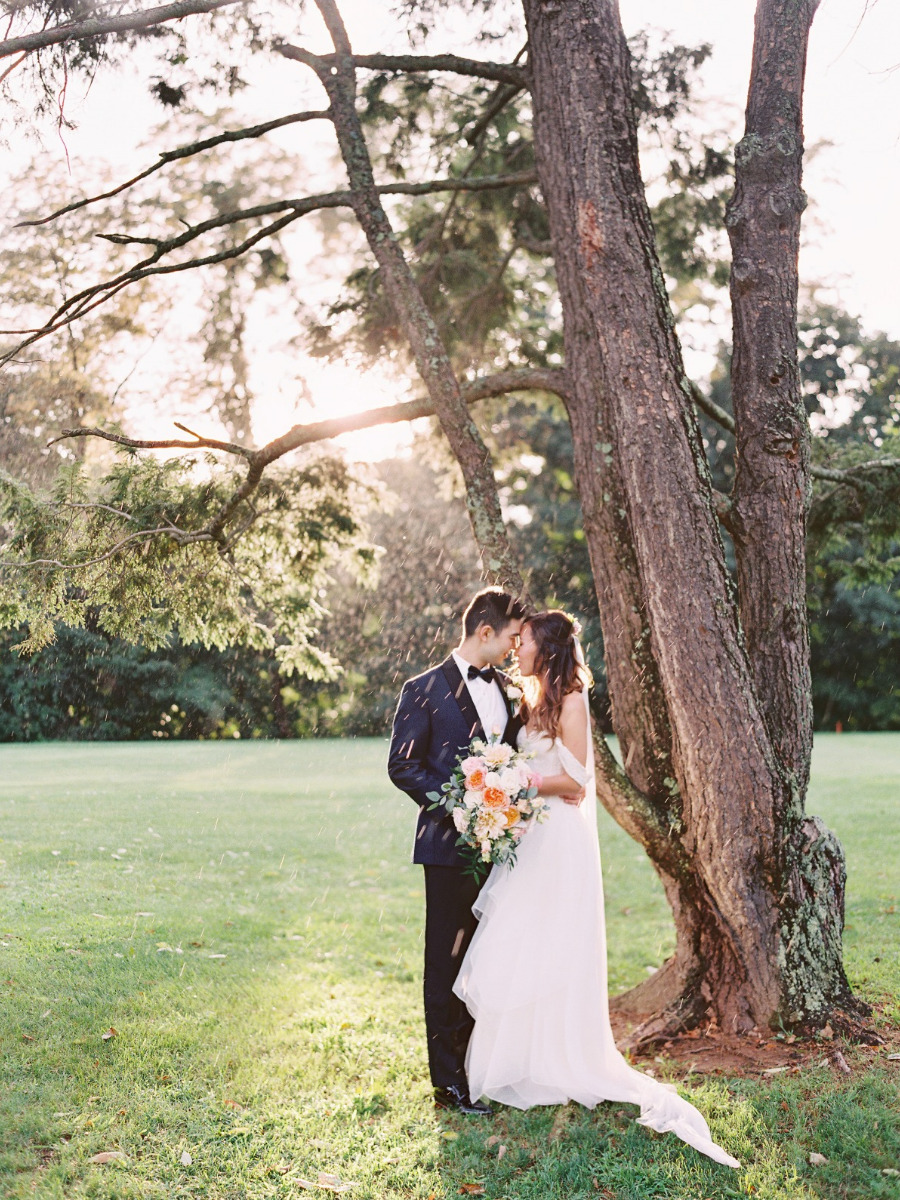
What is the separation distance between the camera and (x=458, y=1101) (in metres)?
4.55

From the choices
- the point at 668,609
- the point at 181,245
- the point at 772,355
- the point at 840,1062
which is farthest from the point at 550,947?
the point at 181,245

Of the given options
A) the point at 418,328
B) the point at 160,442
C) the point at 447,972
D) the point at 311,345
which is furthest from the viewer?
the point at 311,345

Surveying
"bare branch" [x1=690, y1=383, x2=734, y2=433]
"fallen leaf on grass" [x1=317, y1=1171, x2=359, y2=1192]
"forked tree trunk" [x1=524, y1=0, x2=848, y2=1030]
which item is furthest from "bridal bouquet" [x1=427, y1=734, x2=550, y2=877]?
"bare branch" [x1=690, y1=383, x2=734, y2=433]

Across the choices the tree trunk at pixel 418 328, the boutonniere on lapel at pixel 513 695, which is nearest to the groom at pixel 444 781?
the boutonniere on lapel at pixel 513 695

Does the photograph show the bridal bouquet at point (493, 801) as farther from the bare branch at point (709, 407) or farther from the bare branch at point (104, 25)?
the bare branch at point (104, 25)

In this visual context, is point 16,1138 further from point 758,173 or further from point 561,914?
point 758,173

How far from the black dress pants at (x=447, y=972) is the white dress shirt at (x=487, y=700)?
68cm

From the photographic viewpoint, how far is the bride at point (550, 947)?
4445 millimetres

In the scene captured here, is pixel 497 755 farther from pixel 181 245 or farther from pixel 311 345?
pixel 311 345

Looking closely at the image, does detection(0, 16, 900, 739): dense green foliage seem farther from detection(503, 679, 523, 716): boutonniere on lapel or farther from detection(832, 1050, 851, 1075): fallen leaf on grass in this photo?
detection(832, 1050, 851, 1075): fallen leaf on grass

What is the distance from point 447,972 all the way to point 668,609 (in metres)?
2.06

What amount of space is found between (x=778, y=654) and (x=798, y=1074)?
2132mm

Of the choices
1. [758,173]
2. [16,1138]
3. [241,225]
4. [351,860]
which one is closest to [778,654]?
[758,173]

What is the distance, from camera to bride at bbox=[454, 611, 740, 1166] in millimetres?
4445
